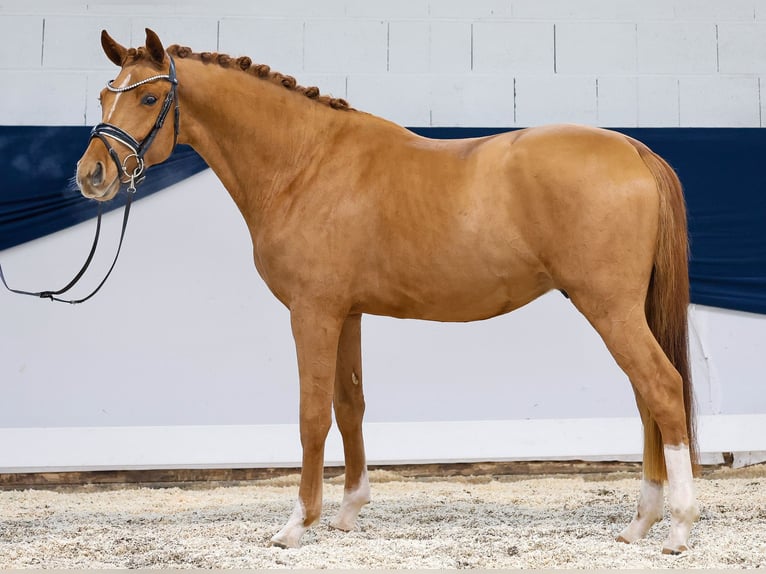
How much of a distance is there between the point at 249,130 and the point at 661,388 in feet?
5.59

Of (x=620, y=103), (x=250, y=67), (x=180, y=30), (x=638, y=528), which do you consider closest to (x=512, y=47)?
(x=620, y=103)

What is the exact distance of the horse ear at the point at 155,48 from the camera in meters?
2.88

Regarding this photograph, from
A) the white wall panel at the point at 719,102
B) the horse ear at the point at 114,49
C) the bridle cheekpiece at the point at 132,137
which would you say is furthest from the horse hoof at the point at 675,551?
the white wall panel at the point at 719,102

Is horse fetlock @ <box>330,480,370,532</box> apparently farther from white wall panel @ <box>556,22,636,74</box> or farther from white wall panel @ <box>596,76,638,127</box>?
white wall panel @ <box>556,22,636,74</box>

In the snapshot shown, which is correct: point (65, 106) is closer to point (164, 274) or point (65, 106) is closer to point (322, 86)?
point (164, 274)

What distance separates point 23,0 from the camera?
5191 millimetres

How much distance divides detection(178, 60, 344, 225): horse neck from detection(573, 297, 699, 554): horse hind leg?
47.8 inches

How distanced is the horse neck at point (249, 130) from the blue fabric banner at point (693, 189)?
6.40 feet

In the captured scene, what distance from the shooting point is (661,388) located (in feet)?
8.79

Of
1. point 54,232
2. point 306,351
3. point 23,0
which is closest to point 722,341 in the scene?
point 306,351

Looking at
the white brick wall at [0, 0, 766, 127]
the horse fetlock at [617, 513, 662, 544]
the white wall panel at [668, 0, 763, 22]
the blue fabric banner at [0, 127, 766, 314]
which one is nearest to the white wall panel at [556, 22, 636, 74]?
the white brick wall at [0, 0, 766, 127]

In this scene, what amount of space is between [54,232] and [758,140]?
13.8 ft

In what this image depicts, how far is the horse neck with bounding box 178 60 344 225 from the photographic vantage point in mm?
3039

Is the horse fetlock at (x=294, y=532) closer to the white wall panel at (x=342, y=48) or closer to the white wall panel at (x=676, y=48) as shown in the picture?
the white wall panel at (x=342, y=48)
